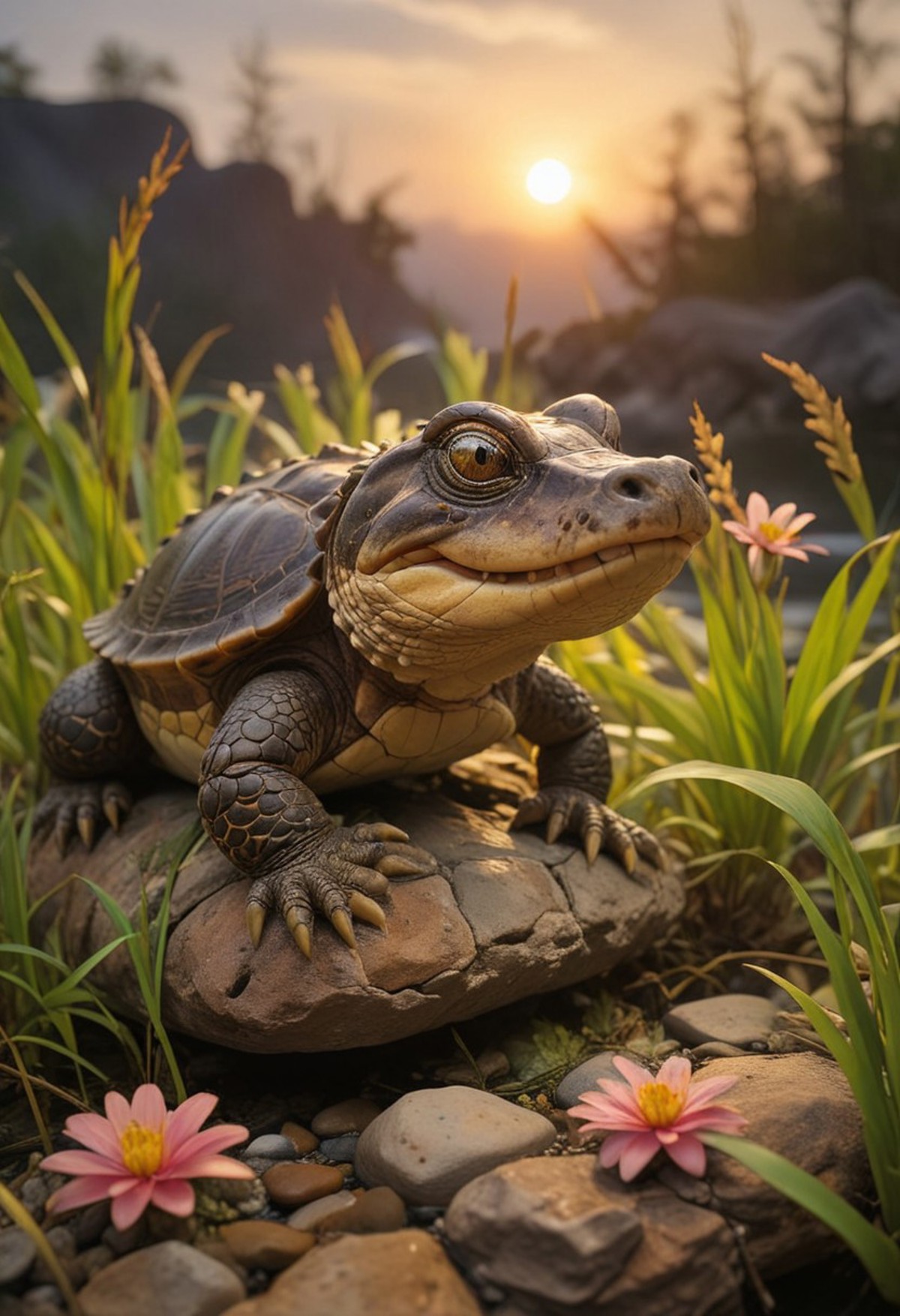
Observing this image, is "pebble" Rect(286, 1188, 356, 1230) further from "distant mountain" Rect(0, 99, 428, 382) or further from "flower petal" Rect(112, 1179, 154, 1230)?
"distant mountain" Rect(0, 99, 428, 382)

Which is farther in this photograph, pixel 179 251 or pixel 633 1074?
pixel 179 251

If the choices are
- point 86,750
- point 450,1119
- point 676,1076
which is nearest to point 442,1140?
point 450,1119

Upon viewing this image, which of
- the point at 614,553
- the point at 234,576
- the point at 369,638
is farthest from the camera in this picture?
the point at 234,576

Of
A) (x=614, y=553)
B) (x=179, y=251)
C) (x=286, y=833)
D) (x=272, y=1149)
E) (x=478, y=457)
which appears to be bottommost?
(x=272, y=1149)

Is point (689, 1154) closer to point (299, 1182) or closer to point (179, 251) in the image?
point (299, 1182)

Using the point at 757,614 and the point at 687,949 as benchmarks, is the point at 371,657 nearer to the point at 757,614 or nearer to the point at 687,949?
the point at 757,614

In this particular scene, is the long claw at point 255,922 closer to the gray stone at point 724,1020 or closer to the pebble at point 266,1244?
the pebble at point 266,1244
